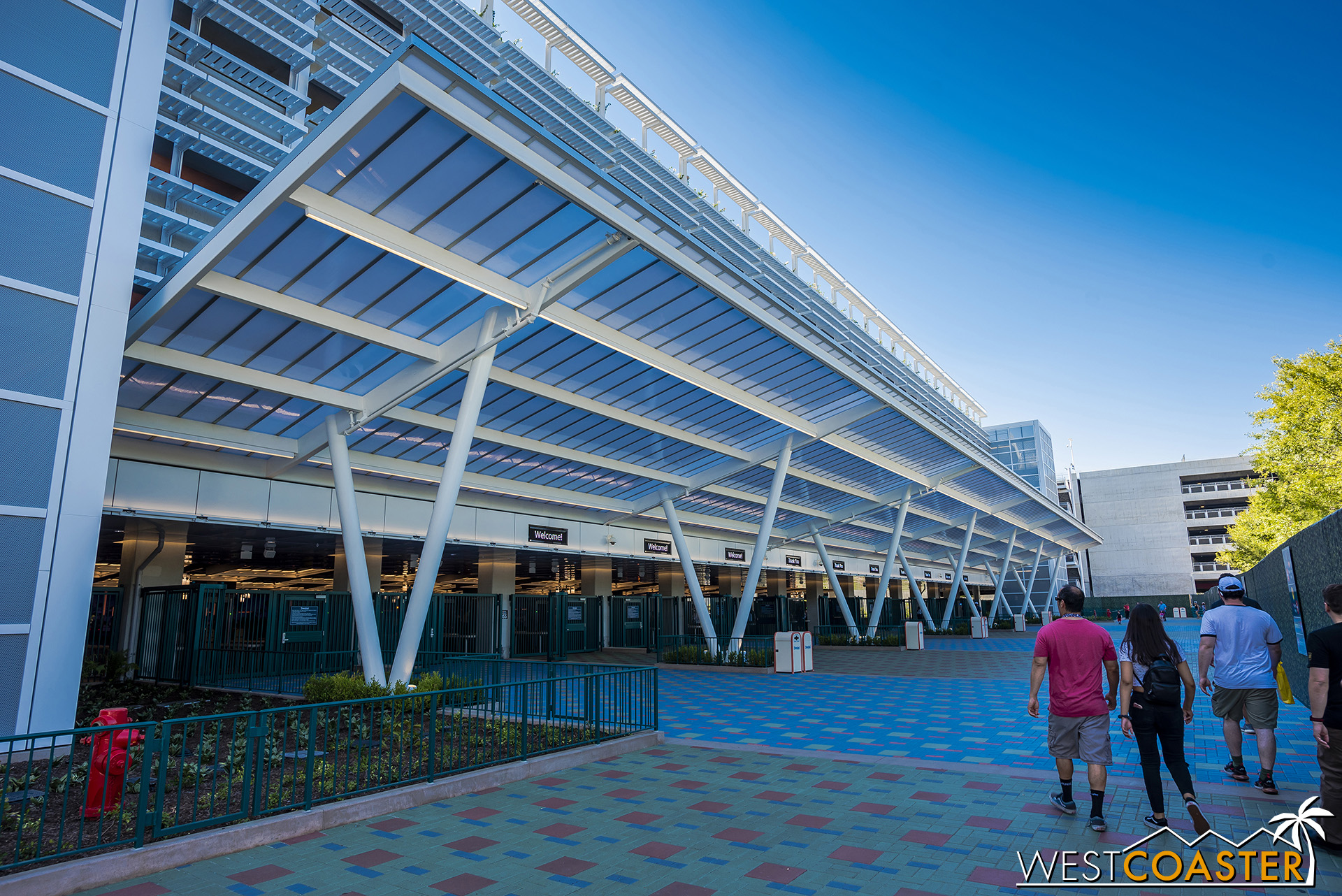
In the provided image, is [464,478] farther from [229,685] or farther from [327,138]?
[327,138]

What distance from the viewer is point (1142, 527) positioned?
81.7 m

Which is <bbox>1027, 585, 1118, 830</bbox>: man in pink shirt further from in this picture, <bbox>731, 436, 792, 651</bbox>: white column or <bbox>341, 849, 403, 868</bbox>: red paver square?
<bbox>731, 436, 792, 651</bbox>: white column

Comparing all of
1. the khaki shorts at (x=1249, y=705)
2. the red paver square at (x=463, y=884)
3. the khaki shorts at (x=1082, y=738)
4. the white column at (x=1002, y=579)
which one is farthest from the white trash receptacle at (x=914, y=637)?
the red paver square at (x=463, y=884)

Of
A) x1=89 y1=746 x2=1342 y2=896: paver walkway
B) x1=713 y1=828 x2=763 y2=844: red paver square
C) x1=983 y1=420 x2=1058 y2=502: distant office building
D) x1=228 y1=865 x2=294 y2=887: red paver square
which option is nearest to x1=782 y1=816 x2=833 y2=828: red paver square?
x1=89 y1=746 x2=1342 y2=896: paver walkway

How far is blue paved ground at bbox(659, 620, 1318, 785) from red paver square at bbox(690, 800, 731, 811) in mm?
3283

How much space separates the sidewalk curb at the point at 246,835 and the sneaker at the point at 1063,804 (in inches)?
221

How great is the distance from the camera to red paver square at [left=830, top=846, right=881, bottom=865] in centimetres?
579

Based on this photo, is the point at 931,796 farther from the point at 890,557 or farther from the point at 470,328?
the point at 890,557

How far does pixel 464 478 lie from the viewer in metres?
23.3

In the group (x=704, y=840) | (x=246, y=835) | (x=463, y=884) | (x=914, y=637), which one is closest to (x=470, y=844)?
(x=463, y=884)

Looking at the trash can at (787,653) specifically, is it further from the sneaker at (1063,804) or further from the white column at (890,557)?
the sneaker at (1063,804)

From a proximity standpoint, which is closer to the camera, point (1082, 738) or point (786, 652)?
point (1082, 738)

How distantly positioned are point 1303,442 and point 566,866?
31549 millimetres

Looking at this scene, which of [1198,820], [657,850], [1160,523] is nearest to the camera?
[1198,820]
